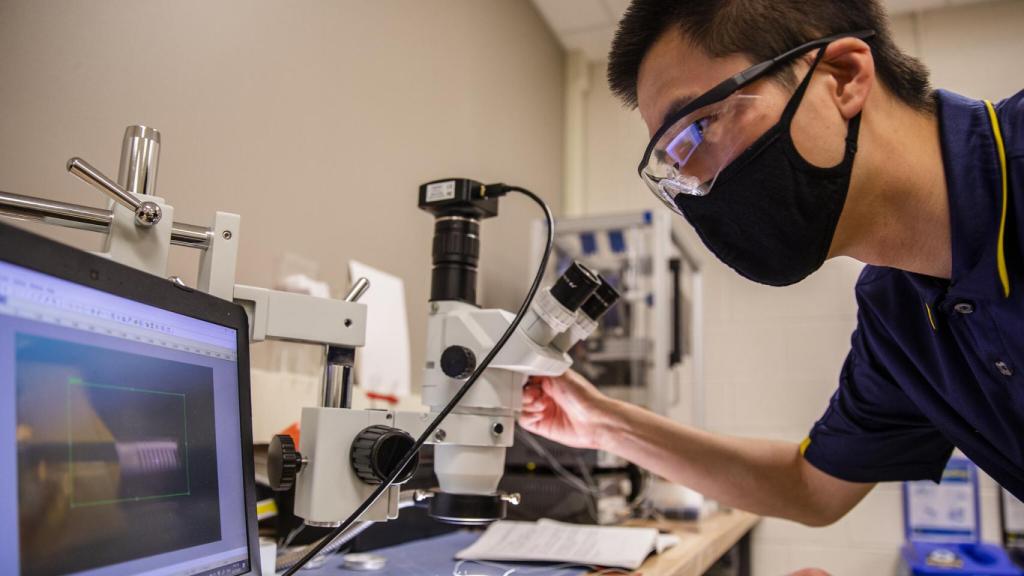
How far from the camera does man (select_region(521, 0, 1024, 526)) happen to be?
2.72 feet

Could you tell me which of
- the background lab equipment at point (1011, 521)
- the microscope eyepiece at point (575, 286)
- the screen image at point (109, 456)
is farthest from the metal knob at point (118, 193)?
the background lab equipment at point (1011, 521)

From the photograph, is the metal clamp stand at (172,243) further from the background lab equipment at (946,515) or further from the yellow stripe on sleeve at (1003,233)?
the background lab equipment at (946,515)

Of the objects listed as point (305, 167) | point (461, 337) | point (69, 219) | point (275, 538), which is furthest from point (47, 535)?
point (305, 167)

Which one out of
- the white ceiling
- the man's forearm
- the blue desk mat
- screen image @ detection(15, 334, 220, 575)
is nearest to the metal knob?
screen image @ detection(15, 334, 220, 575)

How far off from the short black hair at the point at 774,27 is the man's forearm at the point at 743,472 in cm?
61

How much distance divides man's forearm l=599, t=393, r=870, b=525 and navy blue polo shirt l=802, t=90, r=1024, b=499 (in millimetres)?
47

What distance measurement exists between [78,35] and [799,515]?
1.37 meters

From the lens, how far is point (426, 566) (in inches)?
40.4

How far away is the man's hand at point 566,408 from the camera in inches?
43.7

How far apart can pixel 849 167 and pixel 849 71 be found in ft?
0.36

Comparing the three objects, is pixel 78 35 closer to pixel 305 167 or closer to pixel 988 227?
pixel 305 167

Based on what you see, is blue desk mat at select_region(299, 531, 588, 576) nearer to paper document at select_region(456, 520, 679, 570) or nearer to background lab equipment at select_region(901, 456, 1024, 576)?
paper document at select_region(456, 520, 679, 570)

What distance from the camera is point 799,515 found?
127 cm

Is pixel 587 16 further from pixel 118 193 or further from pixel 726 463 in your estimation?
pixel 118 193
